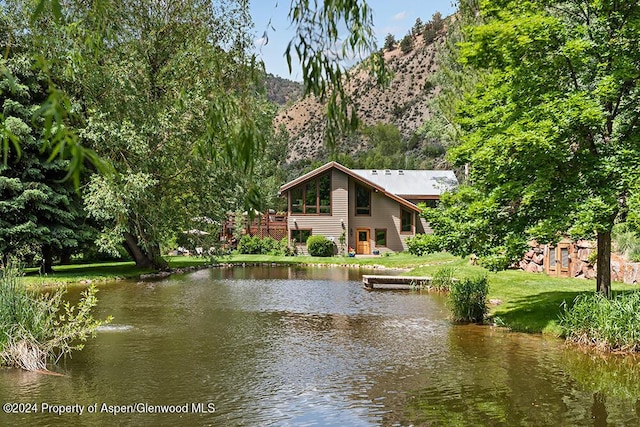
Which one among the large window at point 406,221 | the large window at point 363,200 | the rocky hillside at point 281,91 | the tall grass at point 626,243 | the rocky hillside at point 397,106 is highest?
the rocky hillside at point 281,91

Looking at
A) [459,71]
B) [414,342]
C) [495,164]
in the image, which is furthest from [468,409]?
[459,71]

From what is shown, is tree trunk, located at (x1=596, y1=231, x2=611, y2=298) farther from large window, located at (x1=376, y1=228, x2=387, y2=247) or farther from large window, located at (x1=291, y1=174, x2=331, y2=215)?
large window, located at (x1=376, y1=228, x2=387, y2=247)

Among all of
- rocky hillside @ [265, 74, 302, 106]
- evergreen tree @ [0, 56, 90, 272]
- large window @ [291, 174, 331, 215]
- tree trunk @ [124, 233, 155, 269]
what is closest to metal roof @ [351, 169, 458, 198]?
large window @ [291, 174, 331, 215]

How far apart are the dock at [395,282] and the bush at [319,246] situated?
1657 cm

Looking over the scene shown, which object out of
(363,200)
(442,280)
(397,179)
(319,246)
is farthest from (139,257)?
(397,179)

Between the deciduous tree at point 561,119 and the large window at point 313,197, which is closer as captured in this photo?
the deciduous tree at point 561,119

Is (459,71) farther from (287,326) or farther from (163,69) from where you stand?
(287,326)

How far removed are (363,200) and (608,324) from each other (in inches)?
1276

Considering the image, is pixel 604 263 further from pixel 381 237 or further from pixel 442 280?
pixel 381 237

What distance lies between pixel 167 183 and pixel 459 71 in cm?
1838

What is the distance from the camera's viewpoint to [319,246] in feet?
131

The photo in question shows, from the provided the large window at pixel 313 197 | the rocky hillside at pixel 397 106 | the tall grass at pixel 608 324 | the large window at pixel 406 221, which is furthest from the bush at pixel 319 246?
the rocky hillside at pixel 397 106

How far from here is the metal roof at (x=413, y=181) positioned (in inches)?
1818

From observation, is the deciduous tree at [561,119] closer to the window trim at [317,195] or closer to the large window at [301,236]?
the window trim at [317,195]
